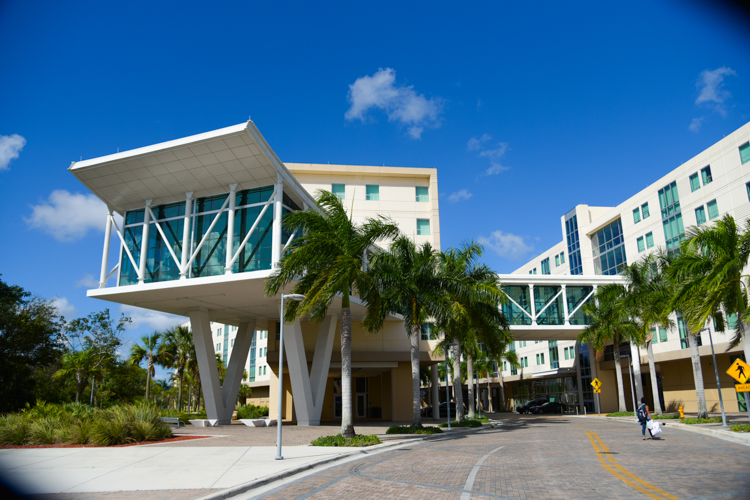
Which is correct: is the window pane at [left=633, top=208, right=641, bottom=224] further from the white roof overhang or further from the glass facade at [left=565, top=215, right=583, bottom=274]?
the white roof overhang

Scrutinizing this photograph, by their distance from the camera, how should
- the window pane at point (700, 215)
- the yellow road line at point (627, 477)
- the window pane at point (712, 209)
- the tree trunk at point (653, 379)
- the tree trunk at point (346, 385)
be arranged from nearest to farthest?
the yellow road line at point (627, 477), the tree trunk at point (346, 385), the tree trunk at point (653, 379), the window pane at point (712, 209), the window pane at point (700, 215)

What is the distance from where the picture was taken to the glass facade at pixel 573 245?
219 feet

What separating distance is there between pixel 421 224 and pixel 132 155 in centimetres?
2727

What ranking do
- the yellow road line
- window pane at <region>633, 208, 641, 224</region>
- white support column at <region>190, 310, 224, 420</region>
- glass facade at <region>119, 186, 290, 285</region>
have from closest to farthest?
the yellow road line
glass facade at <region>119, 186, 290, 285</region>
white support column at <region>190, 310, 224, 420</region>
window pane at <region>633, 208, 641, 224</region>

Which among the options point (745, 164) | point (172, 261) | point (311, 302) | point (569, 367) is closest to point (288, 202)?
point (172, 261)

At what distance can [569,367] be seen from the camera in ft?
211

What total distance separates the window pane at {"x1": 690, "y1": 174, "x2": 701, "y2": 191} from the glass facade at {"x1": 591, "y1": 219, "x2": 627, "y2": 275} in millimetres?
12227

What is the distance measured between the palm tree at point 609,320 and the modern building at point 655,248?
1795 mm

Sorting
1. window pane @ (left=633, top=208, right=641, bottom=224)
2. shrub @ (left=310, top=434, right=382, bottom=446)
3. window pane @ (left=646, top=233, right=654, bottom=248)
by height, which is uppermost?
window pane @ (left=633, top=208, right=641, bottom=224)

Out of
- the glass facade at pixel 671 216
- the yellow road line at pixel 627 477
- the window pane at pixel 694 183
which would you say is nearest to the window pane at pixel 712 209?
the window pane at pixel 694 183

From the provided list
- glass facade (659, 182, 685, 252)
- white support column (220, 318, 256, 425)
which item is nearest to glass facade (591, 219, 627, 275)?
glass facade (659, 182, 685, 252)

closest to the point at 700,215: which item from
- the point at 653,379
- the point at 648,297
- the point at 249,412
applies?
the point at 648,297

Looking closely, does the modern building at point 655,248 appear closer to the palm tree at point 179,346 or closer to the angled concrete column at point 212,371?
the angled concrete column at point 212,371

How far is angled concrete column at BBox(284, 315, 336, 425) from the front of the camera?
31.2 metres
